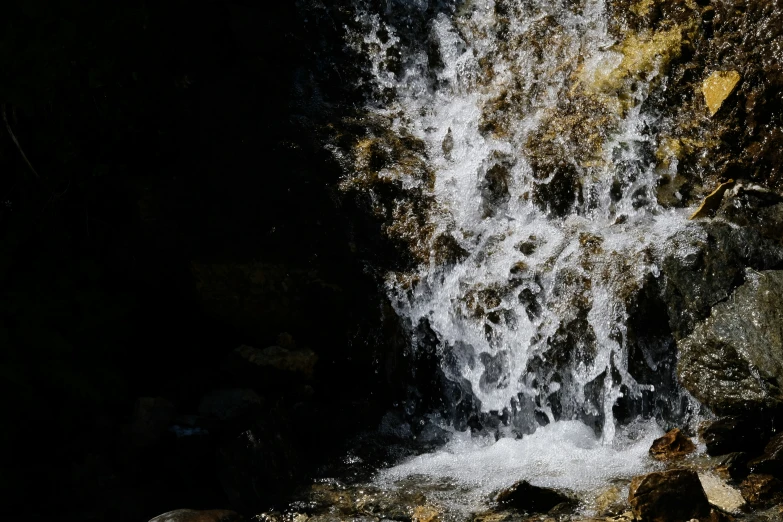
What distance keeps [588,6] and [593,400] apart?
12.1 ft

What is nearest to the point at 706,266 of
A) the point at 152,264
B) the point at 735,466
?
the point at 735,466

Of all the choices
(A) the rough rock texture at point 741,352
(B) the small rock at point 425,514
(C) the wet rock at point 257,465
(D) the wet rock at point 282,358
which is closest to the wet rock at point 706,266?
(A) the rough rock texture at point 741,352

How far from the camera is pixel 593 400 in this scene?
5008mm

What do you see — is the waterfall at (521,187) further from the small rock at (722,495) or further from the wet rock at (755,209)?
the small rock at (722,495)

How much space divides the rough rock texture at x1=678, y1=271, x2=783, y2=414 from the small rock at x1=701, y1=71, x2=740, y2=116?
1.67 meters

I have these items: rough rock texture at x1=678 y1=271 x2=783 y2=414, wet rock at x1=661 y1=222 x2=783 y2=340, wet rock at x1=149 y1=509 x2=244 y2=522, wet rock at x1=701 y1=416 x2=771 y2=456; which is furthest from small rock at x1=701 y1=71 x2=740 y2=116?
wet rock at x1=149 y1=509 x2=244 y2=522

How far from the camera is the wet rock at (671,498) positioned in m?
3.70

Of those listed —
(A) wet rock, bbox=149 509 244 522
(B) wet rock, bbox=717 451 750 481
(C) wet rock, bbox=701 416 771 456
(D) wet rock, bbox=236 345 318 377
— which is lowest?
(B) wet rock, bbox=717 451 750 481

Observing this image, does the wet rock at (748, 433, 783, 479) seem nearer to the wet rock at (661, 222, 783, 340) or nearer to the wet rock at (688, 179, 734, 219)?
the wet rock at (661, 222, 783, 340)

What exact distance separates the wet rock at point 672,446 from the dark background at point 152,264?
1.77 metres

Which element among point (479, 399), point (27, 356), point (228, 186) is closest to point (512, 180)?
point (479, 399)

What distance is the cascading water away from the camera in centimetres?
507

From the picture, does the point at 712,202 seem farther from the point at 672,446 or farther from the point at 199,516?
the point at 199,516

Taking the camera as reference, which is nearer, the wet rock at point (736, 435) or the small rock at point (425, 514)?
the small rock at point (425, 514)
